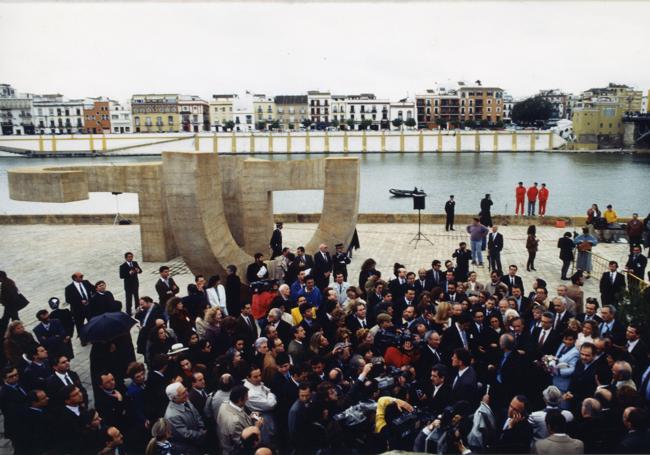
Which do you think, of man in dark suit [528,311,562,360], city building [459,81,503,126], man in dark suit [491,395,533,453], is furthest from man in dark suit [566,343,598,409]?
city building [459,81,503,126]

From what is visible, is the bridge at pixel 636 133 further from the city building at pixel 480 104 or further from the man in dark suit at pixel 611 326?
the man in dark suit at pixel 611 326

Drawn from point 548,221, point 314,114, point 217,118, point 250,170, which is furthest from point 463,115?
point 250,170

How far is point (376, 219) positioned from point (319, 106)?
90.0 metres

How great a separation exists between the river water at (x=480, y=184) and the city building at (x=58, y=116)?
2411 centimetres

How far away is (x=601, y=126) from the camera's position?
79.4m

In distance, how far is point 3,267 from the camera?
13719mm

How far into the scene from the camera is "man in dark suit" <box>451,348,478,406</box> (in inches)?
193

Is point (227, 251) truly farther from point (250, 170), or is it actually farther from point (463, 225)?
point (463, 225)

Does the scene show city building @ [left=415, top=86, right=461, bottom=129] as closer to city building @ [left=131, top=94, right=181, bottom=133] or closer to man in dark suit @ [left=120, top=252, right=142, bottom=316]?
city building @ [left=131, top=94, right=181, bottom=133]

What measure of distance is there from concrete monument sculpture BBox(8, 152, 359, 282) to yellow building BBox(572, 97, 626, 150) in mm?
78007

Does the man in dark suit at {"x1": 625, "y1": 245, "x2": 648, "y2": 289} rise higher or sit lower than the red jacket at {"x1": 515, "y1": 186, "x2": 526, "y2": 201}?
lower

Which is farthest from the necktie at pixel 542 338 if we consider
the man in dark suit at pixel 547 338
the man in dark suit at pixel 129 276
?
the man in dark suit at pixel 129 276

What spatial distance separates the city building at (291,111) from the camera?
351 feet

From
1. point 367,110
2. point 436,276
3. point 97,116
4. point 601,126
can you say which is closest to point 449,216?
point 436,276
